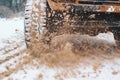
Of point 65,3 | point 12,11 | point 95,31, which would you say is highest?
point 65,3

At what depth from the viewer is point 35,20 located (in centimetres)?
677

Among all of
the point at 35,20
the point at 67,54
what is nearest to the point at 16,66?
the point at 67,54

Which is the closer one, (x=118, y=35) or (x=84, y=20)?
(x=84, y=20)

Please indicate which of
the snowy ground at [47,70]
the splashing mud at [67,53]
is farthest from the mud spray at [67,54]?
the snowy ground at [47,70]

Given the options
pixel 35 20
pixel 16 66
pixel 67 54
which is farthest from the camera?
pixel 35 20

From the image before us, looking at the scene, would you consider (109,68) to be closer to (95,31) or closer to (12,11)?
(95,31)

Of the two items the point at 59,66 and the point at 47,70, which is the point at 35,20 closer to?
the point at 59,66

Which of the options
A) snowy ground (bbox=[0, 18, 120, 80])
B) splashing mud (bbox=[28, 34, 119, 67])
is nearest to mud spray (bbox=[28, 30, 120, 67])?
splashing mud (bbox=[28, 34, 119, 67])

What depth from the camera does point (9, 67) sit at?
20.1 ft

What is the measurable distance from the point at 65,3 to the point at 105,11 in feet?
2.24

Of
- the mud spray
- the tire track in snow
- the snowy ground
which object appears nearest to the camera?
the snowy ground

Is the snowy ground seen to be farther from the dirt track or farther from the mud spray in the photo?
the mud spray

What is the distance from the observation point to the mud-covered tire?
261 inches

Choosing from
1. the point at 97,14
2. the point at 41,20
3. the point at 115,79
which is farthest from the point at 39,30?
the point at 115,79
